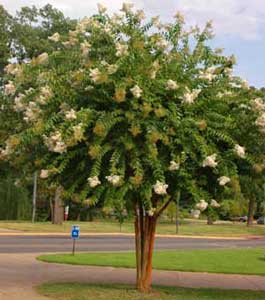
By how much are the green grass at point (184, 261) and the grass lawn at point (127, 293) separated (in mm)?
5410

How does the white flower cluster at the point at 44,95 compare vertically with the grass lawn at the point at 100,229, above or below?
above

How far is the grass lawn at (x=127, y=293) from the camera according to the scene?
12523 millimetres

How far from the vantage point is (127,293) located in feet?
42.5

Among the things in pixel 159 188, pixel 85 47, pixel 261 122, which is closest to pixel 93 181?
pixel 159 188

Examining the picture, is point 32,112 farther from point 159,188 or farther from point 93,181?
point 159,188

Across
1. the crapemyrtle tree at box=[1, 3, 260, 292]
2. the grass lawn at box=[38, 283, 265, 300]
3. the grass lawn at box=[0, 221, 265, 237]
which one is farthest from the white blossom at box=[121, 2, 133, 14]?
the grass lawn at box=[0, 221, 265, 237]

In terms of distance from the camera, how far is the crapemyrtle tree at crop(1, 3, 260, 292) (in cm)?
1140

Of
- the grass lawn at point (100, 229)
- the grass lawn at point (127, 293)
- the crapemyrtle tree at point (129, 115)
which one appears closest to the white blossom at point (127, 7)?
the crapemyrtle tree at point (129, 115)

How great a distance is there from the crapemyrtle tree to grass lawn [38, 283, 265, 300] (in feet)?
5.18

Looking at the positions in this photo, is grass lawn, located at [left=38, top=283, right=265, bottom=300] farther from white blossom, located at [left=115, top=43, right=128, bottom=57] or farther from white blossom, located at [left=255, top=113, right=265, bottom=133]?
white blossom, located at [left=115, top=43, right=128, bottom=57]

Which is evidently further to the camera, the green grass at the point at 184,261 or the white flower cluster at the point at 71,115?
the green grass at the point at 184,261

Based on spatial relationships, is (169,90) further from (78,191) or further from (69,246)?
(69,246)

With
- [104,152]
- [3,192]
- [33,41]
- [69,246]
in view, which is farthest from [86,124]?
[3,192]

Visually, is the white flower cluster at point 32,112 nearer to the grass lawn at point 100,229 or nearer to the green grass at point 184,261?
the green grass at point 184,261
